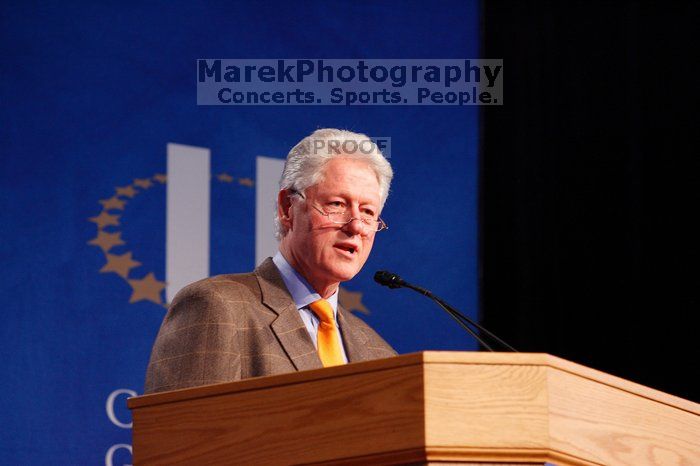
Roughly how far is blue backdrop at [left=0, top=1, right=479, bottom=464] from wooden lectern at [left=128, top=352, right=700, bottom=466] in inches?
56.4

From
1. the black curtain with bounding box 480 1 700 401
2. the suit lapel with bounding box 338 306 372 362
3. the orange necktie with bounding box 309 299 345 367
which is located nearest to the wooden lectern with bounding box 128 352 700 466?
the orange necktie with bounding box 309 299 345 367

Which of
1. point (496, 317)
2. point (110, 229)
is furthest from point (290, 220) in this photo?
point (496, 317)

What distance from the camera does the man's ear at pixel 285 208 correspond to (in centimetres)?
285

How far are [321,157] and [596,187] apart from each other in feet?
5.76

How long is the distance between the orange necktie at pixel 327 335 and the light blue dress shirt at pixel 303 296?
1cm

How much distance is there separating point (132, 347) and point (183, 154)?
649mm

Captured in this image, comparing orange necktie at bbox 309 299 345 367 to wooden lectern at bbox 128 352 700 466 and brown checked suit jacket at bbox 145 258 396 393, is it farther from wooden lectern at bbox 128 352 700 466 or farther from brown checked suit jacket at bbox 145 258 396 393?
wooden lectern at bbox 128 352 700 466

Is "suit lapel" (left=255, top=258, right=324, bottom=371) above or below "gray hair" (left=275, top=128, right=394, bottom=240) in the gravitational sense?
below

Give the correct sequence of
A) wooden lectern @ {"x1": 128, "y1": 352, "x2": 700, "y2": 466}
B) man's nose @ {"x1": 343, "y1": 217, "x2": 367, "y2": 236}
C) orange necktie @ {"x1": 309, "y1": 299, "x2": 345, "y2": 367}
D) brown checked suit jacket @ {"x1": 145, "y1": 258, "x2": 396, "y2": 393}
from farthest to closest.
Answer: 1. man's nose @ {"x1": 343, "y1": 217, "x2": 367, "y2": 236}
2. orange necktie @ {"x1": 309, "y1": 299, "x2": 345, "y2": 367}
3. brown checked suit jacket @ {"x1": 145, "y1": 258, "x2": 396, "y2": 393}
4. wooden lectern @ {"x1": 128, "y1": 352, "x2": 700, "y2": 466}

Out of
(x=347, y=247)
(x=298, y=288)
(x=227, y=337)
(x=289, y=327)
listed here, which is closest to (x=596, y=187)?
(x=347, y=247)

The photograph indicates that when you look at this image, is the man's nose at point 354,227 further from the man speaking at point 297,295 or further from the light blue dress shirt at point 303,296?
the light blue dress shirt at point 303,296

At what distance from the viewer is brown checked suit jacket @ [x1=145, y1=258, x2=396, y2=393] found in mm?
2311

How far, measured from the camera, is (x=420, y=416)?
169cm

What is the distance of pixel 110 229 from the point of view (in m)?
3.46
